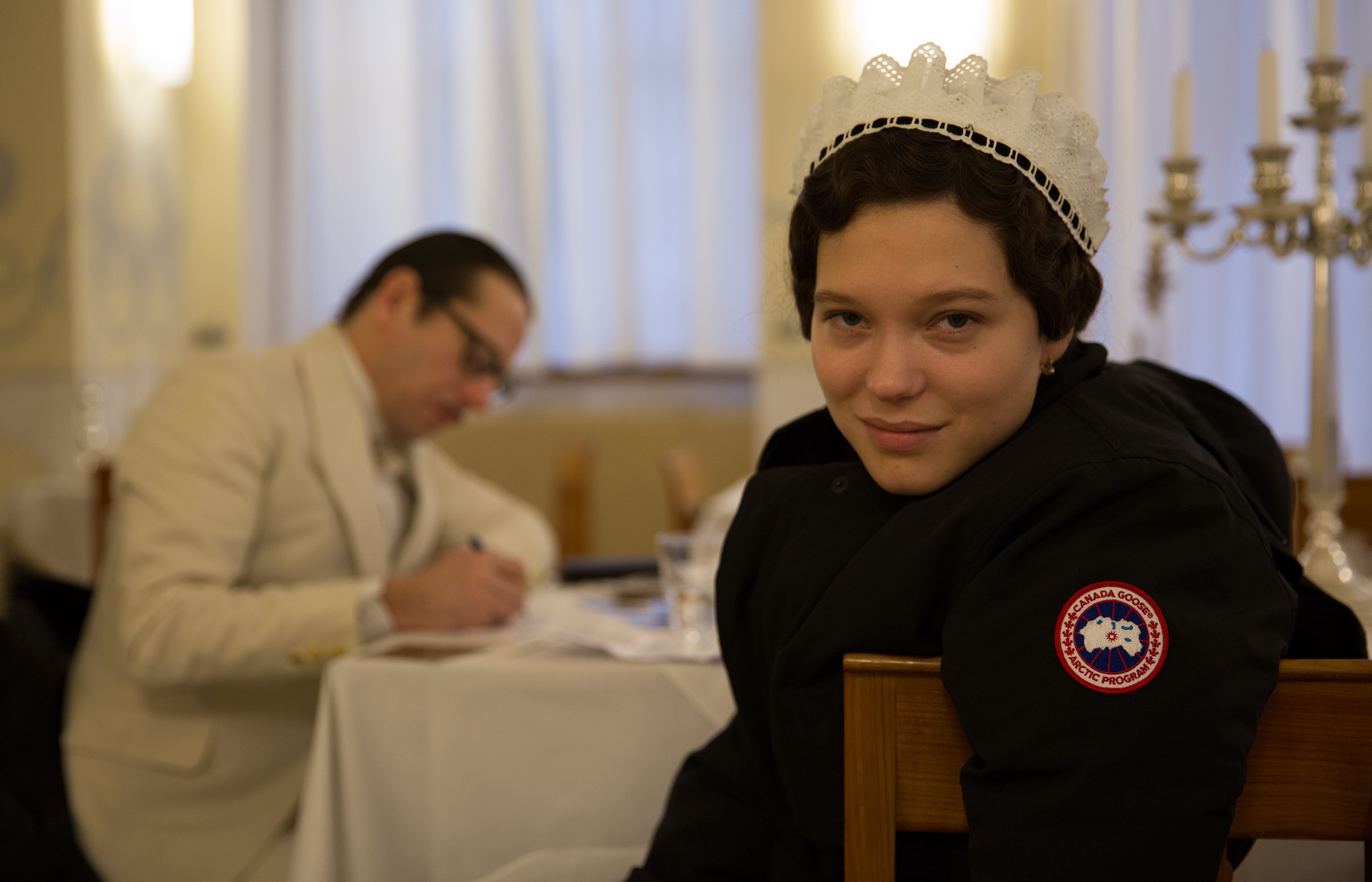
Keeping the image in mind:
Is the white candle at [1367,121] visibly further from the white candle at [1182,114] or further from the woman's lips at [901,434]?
the woman's lips at [901,434]

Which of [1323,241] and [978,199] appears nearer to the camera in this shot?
[978,199]

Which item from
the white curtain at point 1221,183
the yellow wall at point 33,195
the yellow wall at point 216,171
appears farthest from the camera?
the yellow wall at point 216,171

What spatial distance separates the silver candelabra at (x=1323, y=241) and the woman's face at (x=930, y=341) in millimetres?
774

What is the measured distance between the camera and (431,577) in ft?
5.10

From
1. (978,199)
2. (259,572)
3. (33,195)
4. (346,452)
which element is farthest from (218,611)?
(33,195)

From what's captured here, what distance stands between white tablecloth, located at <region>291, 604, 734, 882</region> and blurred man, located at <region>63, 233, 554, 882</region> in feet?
0.68

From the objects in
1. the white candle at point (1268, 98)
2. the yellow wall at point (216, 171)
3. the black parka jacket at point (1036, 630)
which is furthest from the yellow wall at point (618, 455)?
the black parka jacket at point (1036, 630)

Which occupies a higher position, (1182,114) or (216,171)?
(216,171)

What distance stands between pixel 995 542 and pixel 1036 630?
0.08m

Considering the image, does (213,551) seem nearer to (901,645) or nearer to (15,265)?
(901,645)

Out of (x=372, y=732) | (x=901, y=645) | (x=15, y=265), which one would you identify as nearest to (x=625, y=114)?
(x=15, y=265)

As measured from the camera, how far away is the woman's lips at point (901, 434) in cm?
87

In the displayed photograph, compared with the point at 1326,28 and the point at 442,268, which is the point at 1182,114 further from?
the point at 442,268

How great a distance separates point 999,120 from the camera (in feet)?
2.79
